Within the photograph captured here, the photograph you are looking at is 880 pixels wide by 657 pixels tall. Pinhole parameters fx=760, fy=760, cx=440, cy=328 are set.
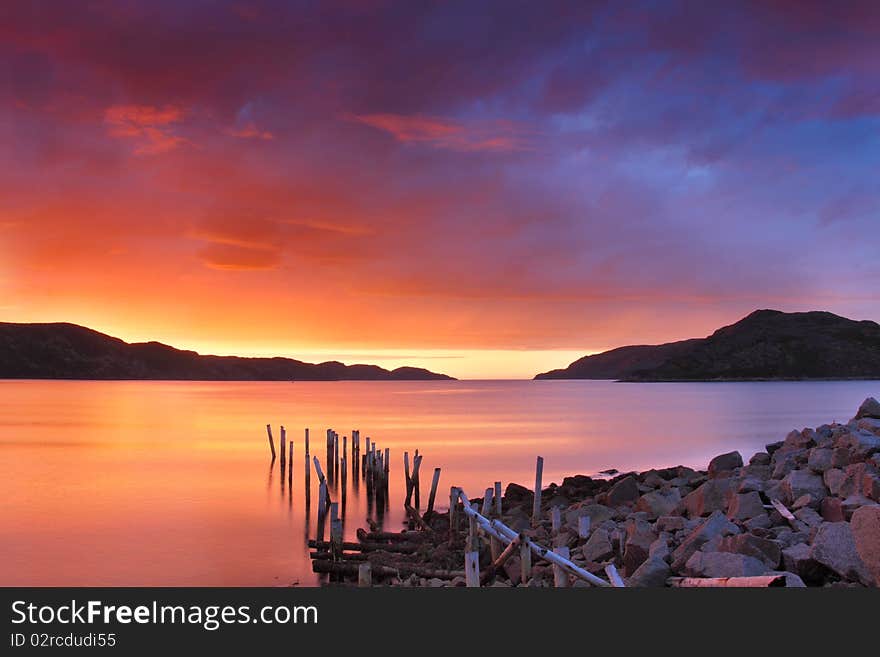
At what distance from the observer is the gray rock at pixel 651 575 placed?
1125 centimetres

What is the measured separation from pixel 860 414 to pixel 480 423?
54.9m

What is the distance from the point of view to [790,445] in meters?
22.8

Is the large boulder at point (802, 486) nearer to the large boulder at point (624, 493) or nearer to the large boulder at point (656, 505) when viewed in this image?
the large boulder at point (656, 505)

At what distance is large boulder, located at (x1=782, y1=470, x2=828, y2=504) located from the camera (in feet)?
51.9

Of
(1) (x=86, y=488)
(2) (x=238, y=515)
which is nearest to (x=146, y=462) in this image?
(1) (x=86, y=488)

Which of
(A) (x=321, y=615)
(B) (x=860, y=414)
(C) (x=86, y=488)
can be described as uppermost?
(B) (x=860, y=414)

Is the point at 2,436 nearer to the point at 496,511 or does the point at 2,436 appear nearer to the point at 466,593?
the point at 496,511

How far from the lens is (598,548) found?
14367 millimetres

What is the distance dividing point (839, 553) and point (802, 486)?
570cm

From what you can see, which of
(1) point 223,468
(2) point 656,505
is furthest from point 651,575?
(1) point 223,468

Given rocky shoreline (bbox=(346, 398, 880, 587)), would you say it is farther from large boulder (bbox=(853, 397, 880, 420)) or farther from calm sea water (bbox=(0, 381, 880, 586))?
calm sea water (bbox=(0, 381, 880, 586))

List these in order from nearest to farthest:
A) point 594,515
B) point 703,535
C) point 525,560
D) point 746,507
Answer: point 703,535 < point 525,560 < point 746,507 < point 594,515

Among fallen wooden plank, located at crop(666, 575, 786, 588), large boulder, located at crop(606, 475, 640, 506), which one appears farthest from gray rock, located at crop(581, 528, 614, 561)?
large boulder, located at crop(606, 475, 640, 506)

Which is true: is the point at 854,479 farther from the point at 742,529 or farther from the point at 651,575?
the point at 651,575
